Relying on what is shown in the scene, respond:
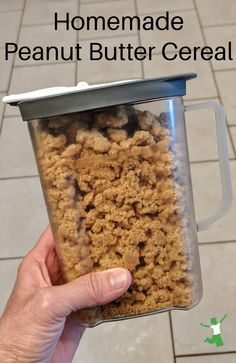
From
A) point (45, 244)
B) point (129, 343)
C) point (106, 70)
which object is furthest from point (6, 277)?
point (106, 70)

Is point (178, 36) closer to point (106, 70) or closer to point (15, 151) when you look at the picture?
point (106, 70)

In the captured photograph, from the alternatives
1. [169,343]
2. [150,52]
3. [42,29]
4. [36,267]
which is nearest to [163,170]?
[36,267]

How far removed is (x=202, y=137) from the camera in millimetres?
1464

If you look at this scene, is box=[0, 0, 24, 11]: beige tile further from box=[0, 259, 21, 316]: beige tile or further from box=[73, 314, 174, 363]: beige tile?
box=[73, 314, 174, 363]: beige tile

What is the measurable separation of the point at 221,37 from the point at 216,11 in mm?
208

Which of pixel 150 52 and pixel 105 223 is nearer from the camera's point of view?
pixel 105 223

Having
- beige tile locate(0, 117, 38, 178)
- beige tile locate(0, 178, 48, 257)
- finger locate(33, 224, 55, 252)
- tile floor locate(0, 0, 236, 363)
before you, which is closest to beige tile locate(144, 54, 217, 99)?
tile floor locate(0, 0, 236, 363)

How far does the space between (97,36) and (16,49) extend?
0.32 m

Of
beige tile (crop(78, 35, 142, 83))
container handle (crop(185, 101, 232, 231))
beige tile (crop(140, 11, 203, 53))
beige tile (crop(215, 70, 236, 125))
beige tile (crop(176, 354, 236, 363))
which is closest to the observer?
container handle (crop(185, 101, 232, 231))

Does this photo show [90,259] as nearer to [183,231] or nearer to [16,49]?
[183,231]

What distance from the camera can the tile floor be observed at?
106cm

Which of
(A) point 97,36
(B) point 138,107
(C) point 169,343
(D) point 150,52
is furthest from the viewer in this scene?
(A) point 97,36

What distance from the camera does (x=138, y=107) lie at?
1.76 feet

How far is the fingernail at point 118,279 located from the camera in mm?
551
